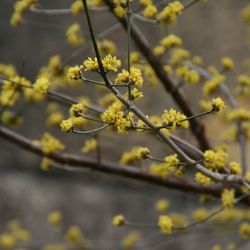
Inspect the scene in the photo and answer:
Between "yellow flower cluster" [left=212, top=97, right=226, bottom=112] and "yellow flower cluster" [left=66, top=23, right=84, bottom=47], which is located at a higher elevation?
"yellow flower cluster" [left=66, top=23, right=84, bottom=47]

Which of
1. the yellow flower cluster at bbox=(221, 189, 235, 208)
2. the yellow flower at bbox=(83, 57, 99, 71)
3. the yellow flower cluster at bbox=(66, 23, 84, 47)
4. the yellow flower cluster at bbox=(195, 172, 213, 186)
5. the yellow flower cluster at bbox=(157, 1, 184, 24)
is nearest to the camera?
the yellow flower at bbox=(83, 57, 99, 71)

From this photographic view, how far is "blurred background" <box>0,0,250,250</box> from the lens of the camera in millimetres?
3705

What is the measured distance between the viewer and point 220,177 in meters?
1.47

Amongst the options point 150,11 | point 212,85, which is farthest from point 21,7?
point 212,85

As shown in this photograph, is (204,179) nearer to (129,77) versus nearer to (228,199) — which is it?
(228,199)

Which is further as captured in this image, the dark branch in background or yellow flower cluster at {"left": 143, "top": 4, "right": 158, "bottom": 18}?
the dark branch in background

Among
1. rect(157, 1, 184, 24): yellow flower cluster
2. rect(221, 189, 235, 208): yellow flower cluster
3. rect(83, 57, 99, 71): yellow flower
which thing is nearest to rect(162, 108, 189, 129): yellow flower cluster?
rect(83, 57, 99, 71): yellow flower

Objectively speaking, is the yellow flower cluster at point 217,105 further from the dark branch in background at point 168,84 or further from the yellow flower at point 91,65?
the dark branch in background at point 168,84

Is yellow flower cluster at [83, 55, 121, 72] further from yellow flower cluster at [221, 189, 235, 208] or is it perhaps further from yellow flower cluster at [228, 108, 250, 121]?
yellow flower cluster at [228, 108, 250, 121]

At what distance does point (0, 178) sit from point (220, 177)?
275cm

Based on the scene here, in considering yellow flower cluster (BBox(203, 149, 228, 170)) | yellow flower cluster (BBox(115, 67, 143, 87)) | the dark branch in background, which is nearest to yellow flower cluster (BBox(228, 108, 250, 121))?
the dark branch in background

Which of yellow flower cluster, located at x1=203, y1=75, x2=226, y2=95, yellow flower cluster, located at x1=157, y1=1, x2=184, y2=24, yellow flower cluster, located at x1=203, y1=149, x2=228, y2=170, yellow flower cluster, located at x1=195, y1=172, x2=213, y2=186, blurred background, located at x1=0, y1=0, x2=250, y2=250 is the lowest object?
yellow flower cluster, located at x1=195, y1=172, x2=213, y2=186

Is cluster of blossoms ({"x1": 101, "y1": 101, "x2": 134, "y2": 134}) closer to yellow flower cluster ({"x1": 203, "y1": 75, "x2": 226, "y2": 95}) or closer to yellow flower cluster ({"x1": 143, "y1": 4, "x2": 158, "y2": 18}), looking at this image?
yellow flower cluster ({"x1": 143, "y1": 4, "x2": 158, "y2": 18})

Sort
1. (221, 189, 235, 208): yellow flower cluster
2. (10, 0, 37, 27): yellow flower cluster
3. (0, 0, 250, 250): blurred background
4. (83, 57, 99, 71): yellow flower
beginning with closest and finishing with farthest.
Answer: (83, 57, 99, 71): yellow flower < (221, 189, 235, 208): yellow flower cluster < (10, 0, 37, 27): yellow flower cluster < (0, 0, 250, 250): blurred background
